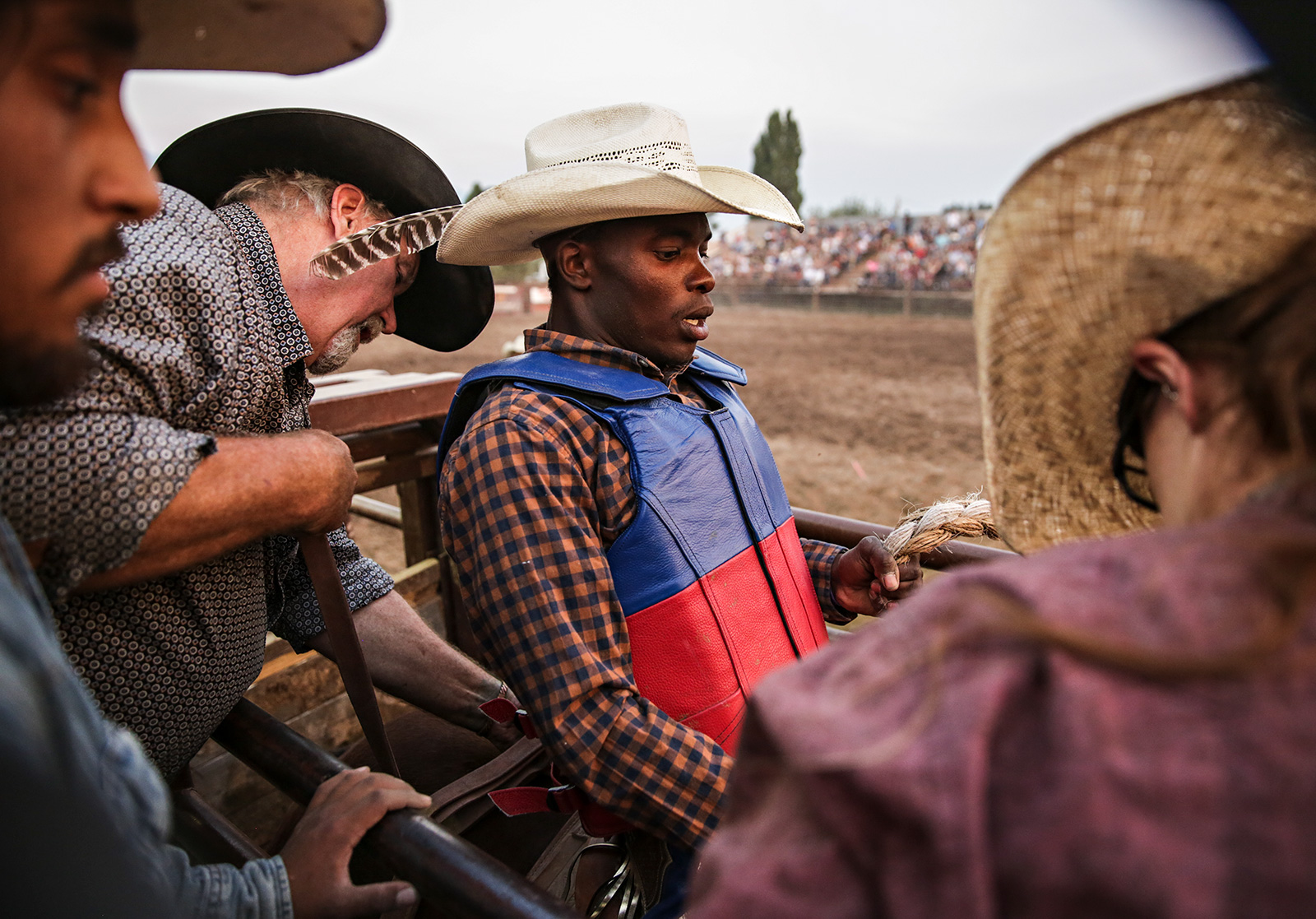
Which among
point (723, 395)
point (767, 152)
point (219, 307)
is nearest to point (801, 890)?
point (219, 307)

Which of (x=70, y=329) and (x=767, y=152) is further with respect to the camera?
(x=767, y=152)

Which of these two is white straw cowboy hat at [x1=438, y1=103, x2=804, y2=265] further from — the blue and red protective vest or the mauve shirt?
the mauve shirt

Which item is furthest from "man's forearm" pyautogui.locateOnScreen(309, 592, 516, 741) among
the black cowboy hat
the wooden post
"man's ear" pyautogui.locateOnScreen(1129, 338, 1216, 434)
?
"man's ear" pyautogui.locateOnScreen(1129, 338, 1216, 434)

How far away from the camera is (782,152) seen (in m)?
56.7

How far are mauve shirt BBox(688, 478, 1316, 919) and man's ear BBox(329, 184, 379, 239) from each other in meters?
1.68

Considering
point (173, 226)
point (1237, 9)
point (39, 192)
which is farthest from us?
point (173, 226)

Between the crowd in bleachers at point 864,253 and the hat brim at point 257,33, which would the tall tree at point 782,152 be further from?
the hat brim at point 257,33

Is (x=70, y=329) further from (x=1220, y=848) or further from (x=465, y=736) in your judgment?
(x=465, y=736)

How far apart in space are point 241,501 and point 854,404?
10.2m

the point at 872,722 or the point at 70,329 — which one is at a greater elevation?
the point at 70,329

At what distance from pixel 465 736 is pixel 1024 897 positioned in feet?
6.42

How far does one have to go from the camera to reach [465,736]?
219 cm

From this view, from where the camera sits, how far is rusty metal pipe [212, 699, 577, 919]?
0.94m

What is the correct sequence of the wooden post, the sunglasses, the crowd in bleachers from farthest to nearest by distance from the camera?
1. the crowd in bleachers
2. the wooden post
3. the sunglasses
